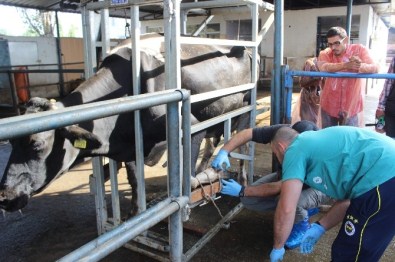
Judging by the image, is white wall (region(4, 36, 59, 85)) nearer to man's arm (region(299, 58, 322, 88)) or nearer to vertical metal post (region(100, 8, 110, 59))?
vertical metal post (region(100, 8, 110, 59))

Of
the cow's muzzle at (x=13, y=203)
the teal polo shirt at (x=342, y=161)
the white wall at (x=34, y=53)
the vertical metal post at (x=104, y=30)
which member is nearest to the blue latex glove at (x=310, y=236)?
the teal polo shirt at (x=342, y=161)

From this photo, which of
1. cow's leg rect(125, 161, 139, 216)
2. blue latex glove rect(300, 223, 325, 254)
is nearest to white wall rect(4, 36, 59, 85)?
cow's leg rect(125, 161, 139, 216)

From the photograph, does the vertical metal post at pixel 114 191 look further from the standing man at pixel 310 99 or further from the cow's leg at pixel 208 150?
the standing man at pixel 310 99

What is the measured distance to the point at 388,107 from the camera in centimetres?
361

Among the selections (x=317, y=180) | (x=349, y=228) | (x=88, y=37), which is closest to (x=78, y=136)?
(x=88, y=37)

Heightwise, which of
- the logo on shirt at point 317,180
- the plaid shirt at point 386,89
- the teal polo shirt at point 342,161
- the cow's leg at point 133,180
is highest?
the plaid shirt at point 386,89

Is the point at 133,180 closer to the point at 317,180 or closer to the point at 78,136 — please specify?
the point at 78,136

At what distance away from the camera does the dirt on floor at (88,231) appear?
2.94 meters

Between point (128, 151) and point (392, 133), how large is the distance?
257cm

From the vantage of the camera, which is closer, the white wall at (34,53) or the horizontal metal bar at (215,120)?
the horizontal metal bar at (215,120)

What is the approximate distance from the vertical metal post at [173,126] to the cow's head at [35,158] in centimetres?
72

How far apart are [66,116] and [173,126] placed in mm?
627

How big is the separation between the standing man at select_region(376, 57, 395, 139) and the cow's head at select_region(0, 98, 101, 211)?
280 centimetres

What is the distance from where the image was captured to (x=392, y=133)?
3588mm
